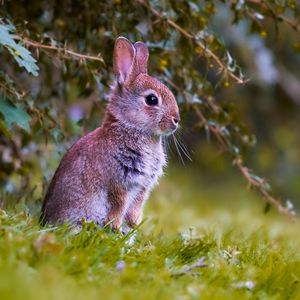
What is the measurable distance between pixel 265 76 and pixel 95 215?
20.2 ft

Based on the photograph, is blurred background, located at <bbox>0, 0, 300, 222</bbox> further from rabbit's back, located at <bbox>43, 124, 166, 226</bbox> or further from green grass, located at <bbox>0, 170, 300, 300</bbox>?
green grass, located at <bbox>0, 170, 300, 300</bbox>

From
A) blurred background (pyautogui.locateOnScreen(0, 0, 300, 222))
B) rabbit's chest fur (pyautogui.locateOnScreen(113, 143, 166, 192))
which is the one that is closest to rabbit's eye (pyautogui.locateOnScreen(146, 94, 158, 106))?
rabbit's chest fur (pyautogui.locateOnScreen(113, 143, 166, 192))

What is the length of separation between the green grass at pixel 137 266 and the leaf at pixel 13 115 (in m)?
0.58

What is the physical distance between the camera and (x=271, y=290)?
14.0 ft

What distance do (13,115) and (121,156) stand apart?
77 cm

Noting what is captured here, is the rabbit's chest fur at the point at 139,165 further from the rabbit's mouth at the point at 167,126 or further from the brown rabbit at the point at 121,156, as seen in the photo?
the rabbit's mouth at the point at 167,126

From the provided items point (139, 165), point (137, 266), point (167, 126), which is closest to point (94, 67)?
point (167, 126)

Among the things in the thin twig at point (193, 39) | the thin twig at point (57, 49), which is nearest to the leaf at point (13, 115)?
the thin twig at point (57, 49)

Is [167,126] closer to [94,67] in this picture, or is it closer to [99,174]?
[99,174]

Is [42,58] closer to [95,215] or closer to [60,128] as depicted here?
[60,128]

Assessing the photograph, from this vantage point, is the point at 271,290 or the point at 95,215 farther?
the point at 95,215

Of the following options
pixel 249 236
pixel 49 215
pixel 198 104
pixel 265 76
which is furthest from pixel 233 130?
pixel 265 76

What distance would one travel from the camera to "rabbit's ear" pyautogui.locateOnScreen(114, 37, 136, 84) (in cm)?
565

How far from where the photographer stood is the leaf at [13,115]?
511 cm
